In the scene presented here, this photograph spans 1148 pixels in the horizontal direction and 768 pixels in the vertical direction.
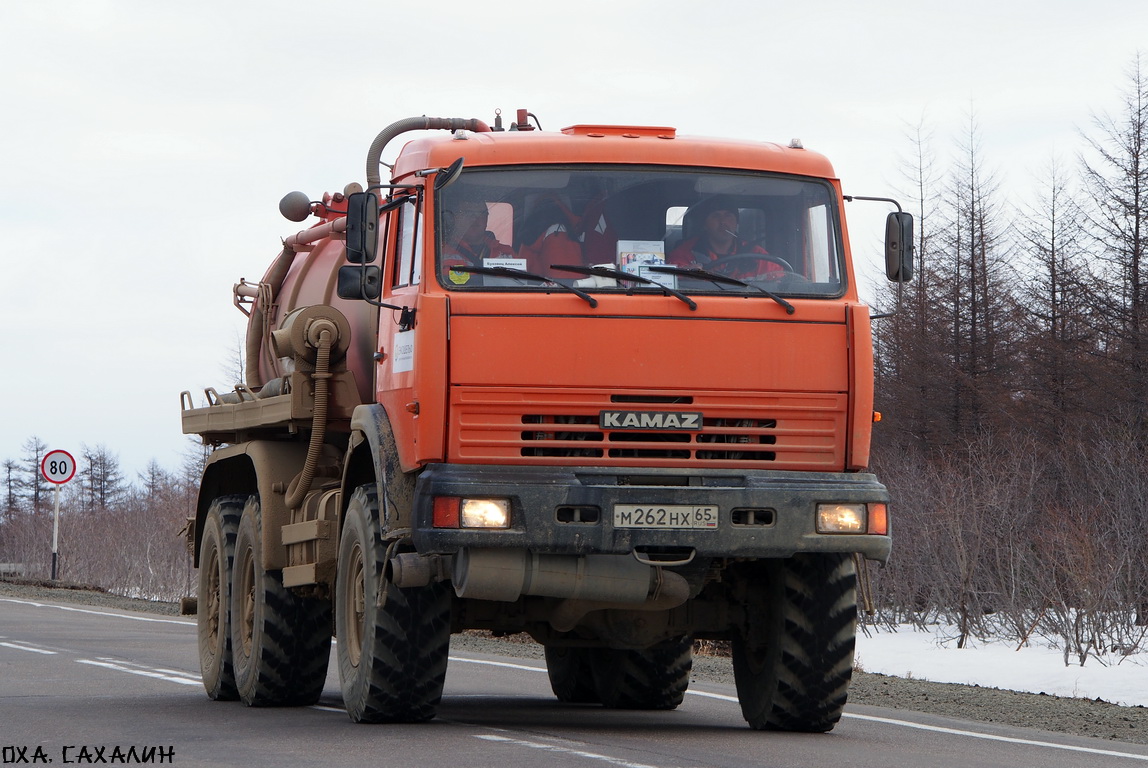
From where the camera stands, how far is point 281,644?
12055 mm

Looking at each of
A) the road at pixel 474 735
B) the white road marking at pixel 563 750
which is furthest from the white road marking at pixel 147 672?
→ the white road marking at pixel 563 750

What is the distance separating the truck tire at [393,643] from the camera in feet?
31.2

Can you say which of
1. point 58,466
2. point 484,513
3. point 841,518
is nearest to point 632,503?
point 484,513

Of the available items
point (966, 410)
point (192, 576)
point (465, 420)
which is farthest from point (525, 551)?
point (966, 410)

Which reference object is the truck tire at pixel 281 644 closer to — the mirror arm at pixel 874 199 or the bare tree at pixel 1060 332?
the mirror arm at pixel 874 199

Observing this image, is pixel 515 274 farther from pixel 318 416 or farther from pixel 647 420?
pixel 318 416

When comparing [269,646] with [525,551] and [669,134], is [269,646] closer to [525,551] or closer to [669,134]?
[525,551]

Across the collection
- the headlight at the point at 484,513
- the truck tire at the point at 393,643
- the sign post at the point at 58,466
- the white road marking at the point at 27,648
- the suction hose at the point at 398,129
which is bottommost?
the white road marking at the point at 27,648

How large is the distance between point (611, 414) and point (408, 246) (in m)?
1.66

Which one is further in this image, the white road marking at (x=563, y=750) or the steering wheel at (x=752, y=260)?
the steering wheel at (x=752, y=260)

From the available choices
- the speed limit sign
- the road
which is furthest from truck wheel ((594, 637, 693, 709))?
the speed limit sign

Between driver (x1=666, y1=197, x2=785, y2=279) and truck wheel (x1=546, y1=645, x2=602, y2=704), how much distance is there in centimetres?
435

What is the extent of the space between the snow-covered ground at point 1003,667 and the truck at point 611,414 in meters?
6.23

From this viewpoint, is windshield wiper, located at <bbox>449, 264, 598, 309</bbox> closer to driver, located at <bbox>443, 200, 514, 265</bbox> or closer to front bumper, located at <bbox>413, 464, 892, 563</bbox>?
driver, located at <bbox>443, 200, 514, 265</bbox>
